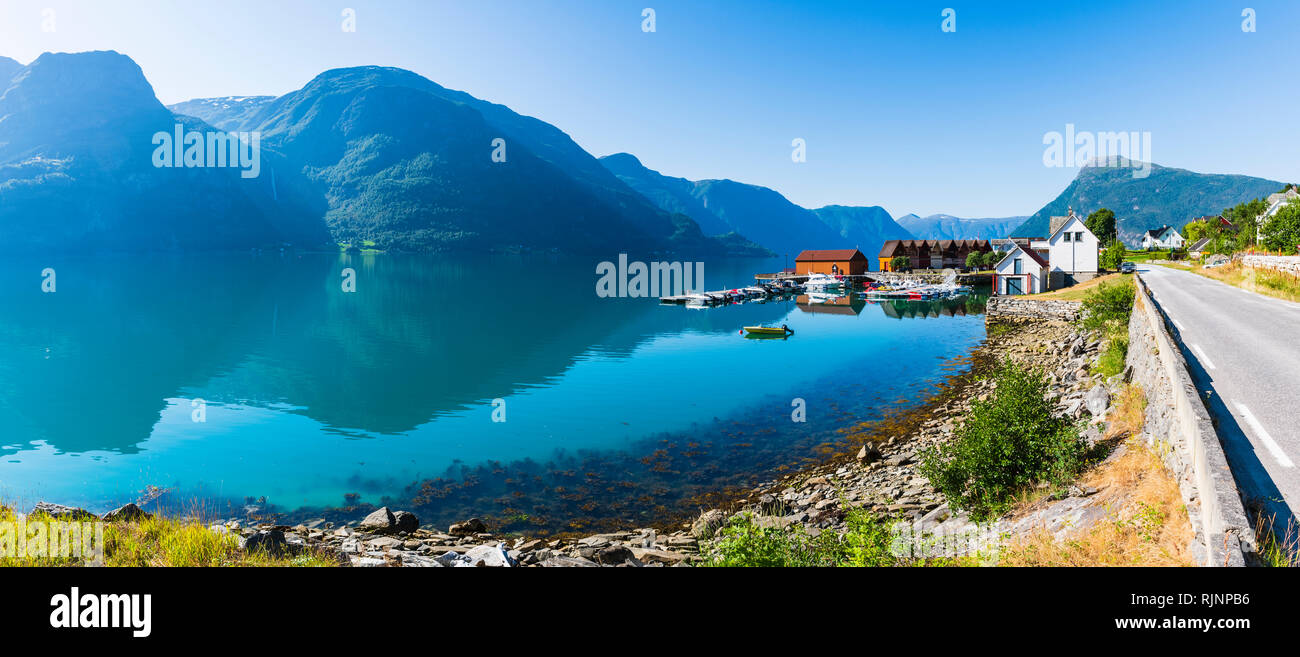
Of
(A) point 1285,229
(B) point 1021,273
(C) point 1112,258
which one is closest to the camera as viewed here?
(A) point 1285,229

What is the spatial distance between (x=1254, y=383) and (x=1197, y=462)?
10.1 metres

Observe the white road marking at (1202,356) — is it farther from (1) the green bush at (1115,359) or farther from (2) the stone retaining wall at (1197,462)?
(2) the stone retaining wall at (1197,462)

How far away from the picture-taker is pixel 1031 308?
71.9 meters

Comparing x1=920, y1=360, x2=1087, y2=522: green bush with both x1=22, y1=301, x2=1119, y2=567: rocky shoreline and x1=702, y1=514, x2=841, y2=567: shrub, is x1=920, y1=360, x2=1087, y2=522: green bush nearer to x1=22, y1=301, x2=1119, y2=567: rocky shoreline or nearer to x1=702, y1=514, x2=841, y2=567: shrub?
x1=22, y1=301, x2=1119, y2=567: rocky shoreline

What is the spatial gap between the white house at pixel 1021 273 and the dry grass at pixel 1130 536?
90.3m

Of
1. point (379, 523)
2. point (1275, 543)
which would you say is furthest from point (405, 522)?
point (1275, 543)

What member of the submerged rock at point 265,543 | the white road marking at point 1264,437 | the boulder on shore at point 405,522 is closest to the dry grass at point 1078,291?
the white road marking at point 1264,437

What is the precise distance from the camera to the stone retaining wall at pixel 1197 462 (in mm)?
6387

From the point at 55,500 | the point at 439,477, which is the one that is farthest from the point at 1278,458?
the point at 55,500

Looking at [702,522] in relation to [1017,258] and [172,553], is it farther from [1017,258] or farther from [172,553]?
[1017,258]

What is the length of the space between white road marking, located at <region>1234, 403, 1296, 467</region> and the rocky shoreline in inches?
123

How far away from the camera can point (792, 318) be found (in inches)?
3275
